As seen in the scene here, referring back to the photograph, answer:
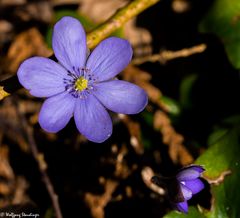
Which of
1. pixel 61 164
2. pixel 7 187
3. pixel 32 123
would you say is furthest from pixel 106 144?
pixel 7 187

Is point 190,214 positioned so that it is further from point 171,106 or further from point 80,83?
point 171,106

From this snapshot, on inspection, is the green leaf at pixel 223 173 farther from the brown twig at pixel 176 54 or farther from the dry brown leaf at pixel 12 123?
the dry brown leaf at pixel 12 123

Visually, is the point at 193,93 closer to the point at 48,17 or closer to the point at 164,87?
the point at 164,87

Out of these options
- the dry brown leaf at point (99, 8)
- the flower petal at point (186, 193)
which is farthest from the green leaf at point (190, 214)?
the dry brown leaf at point (99, 8)

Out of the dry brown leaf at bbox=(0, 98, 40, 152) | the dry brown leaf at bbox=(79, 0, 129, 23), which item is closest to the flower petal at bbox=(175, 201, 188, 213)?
the dry brown leaf at bbox=(0, 98, 40, 152)

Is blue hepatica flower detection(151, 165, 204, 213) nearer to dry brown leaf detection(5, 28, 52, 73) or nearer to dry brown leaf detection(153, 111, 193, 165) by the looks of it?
dry brown leaf detection(153, 111, 193, 165)

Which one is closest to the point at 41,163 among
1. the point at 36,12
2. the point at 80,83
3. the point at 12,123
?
the point at 12,123
